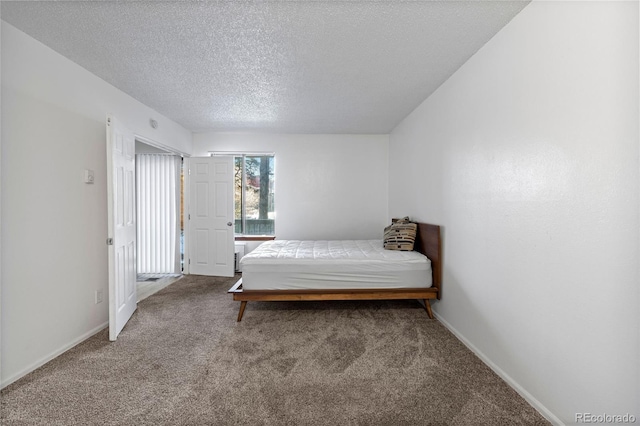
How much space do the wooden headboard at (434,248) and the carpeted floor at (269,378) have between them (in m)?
0.47

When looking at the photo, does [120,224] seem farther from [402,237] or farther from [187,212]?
[402,237]

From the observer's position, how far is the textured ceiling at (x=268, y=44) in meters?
1.65

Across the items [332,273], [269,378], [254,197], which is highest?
[254,197]

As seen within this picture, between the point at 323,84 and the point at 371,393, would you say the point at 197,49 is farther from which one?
the point at 371,393

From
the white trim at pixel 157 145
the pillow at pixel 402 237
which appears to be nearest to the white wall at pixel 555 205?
the pillow at pixel 402 237

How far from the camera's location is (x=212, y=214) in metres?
4.43

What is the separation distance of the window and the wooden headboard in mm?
2866

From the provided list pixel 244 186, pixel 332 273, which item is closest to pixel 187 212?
pixel 244 186

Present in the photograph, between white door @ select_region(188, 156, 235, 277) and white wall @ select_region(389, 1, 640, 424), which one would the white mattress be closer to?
white wall @ select_region(389, 1, 640, 424)

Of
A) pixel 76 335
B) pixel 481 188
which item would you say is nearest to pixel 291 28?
pixel 481 188

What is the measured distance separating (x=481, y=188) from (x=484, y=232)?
14.0 inches

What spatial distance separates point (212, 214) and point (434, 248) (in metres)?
3.51

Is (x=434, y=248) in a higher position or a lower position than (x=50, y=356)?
higher

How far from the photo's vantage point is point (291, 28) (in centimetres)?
181
